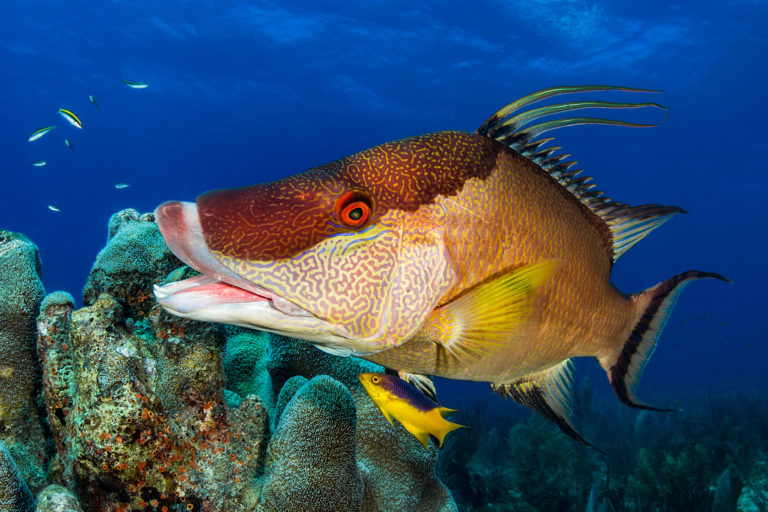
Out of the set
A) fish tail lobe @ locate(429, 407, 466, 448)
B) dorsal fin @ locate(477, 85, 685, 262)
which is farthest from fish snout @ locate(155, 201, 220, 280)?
fish tail lobe @ locate(429, 407, 466, 448)

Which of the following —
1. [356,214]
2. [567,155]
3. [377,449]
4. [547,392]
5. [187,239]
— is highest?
[567,155]

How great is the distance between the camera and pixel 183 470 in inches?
75.4

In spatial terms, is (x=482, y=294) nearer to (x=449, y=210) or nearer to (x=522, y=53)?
(x=449, y=210)

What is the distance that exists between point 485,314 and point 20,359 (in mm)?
2559

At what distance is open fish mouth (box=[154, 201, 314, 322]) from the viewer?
141 centimetres

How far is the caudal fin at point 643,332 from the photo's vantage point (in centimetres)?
236

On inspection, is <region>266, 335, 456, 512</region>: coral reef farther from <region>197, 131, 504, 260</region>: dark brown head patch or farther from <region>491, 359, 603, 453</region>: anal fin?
<region>197, 131, 504, 260</region>: dark brown head patch

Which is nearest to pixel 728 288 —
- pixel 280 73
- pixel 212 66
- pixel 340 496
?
pixel 280 73

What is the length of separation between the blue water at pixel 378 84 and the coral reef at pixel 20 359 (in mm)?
26362

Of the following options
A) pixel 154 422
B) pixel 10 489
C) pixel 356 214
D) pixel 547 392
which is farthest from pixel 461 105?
pixel 10 489

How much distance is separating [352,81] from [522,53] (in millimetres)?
16487

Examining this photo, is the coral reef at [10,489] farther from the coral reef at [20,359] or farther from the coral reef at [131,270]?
the coral reef at [131,270]

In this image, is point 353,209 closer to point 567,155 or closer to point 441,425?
point 567,155

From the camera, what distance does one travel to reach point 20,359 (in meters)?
2.42
